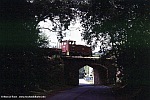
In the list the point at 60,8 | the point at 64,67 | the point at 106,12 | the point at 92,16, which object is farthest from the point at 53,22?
the point at 64,67

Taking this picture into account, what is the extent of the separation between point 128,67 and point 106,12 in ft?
7.63

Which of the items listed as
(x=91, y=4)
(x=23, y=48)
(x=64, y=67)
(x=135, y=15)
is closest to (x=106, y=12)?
(x=91, y=4)

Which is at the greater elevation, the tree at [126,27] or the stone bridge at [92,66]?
the tree at [126,27]

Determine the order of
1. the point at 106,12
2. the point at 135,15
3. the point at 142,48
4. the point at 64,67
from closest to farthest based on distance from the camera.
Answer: the point at 142,48 < the point at 135,15 < the point at 106,12 < the point at 64,67

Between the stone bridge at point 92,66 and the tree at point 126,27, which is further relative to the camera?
the stone bridge at point 92,66

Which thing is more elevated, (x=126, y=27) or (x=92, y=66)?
(x=126, y=27)

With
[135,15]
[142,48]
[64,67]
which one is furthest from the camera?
[64,67]

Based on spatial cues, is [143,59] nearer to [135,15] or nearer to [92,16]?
[135,15]

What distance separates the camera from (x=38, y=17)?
9156 mm

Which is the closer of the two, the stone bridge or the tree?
the tree

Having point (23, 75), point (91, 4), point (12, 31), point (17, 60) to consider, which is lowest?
point (23, 75)

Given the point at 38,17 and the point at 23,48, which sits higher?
the point at 38,17

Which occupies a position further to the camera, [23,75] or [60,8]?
[60,8]

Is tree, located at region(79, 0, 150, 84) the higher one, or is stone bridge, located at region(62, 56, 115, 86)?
tree, located at region(79, 0, 150, 84)
